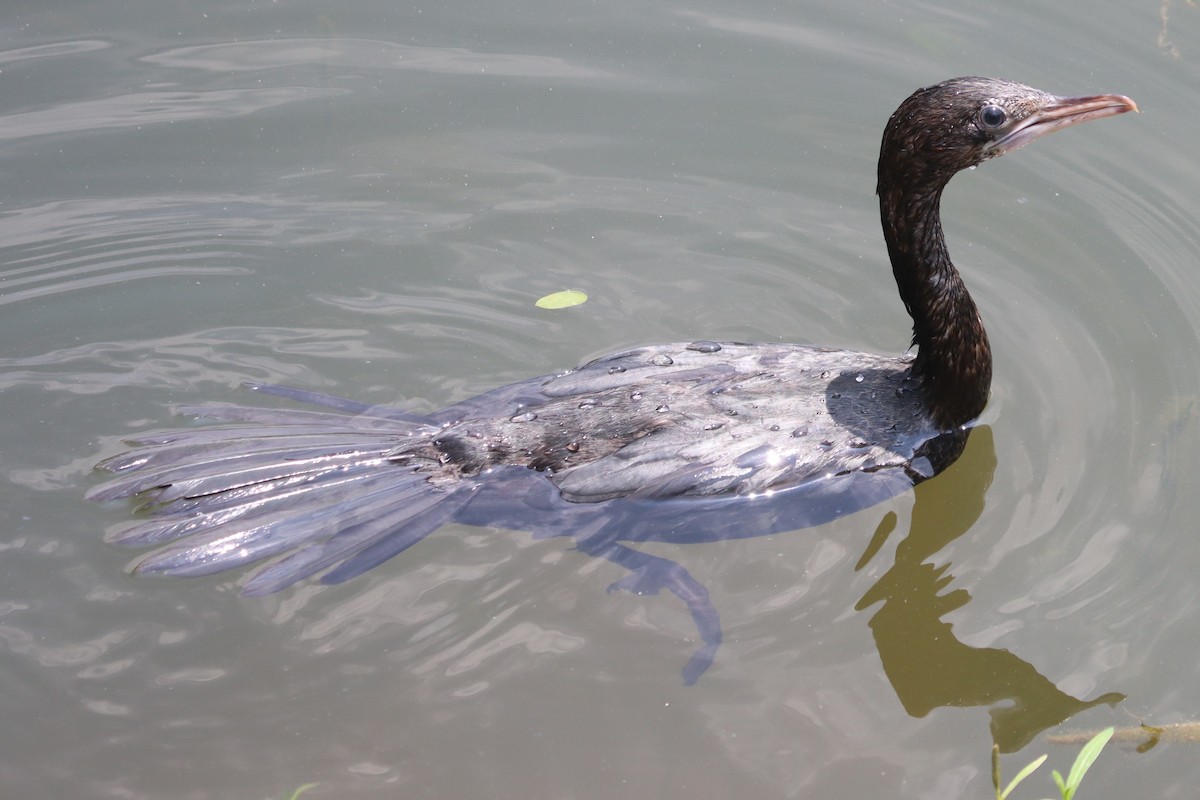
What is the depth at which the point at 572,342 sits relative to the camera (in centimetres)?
518

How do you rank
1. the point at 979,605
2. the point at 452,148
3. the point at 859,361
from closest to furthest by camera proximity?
1. the point at 979,605
2. the point at 859,361
3. the point at 452,148

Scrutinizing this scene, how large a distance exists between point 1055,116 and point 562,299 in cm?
222

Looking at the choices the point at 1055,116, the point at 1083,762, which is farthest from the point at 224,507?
the point at 1055,116

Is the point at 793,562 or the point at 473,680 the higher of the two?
the point at 793,562

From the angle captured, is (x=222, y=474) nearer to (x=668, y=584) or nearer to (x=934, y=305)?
(x=668, y=584)

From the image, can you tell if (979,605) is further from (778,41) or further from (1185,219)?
(778,41)

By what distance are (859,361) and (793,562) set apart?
0.85 metres

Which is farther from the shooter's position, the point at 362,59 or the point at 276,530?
the point at 362,59

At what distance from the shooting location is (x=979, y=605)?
13.8 ft

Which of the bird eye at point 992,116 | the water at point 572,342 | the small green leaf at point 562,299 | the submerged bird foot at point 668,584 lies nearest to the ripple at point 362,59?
the water at point 572,342

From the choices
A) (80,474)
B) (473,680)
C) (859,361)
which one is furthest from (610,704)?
(80,474)

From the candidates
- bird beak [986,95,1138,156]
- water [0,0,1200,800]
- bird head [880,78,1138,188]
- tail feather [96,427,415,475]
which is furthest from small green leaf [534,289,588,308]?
bird beak [986,95,1138,156]

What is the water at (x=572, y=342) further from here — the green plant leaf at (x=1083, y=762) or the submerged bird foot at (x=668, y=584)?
the green plant leaf at (x=1083, y=762)

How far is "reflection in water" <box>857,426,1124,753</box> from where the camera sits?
3.86 metres
